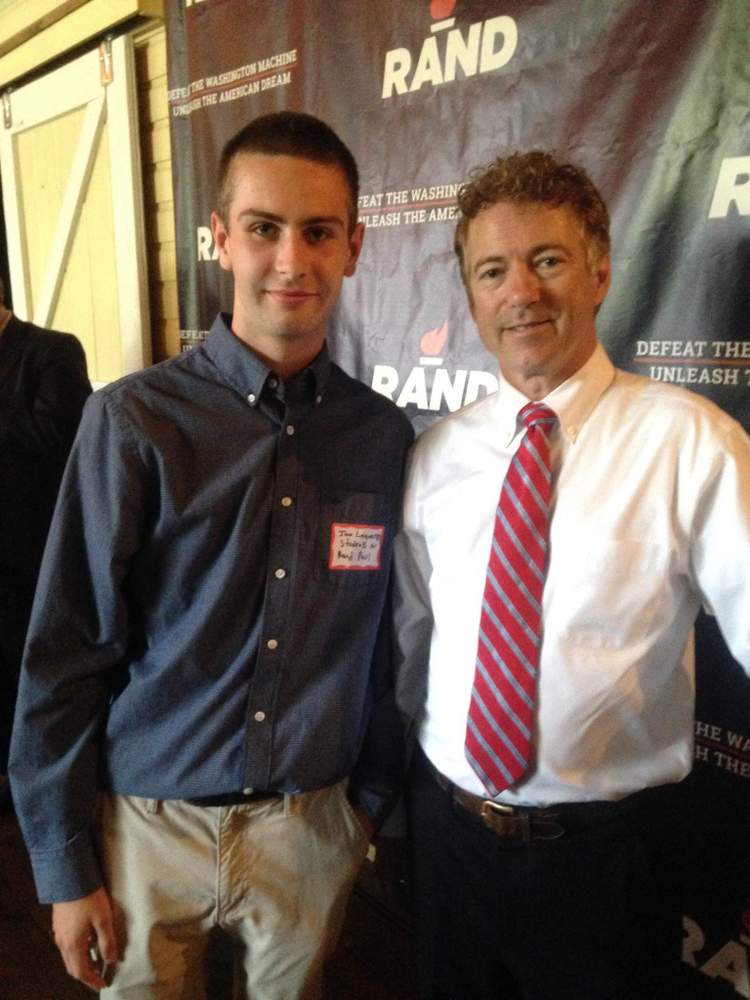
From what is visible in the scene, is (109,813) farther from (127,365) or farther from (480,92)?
(127,365)

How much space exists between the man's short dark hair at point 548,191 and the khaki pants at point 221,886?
3.38ft

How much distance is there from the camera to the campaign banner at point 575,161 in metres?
1.41

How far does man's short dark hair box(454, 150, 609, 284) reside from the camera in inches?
45.6

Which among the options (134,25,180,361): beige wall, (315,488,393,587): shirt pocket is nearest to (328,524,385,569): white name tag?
(315,488,393,587): shirt pocket

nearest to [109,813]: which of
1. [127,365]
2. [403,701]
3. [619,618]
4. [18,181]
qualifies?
[403,701]

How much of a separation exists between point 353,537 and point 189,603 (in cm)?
28

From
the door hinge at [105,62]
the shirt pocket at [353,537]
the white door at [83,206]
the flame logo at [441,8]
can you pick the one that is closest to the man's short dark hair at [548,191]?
the shirt pocket at [353,537]

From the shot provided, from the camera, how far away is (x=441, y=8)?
1785 mm

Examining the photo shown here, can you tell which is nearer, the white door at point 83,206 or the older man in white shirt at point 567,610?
the older man in white shirt at point 567,610

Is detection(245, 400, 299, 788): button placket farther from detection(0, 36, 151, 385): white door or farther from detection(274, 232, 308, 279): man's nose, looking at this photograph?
detection(0, 36, 151, 385): white door

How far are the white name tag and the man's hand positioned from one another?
2.12ft

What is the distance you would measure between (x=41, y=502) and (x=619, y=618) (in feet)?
6.28

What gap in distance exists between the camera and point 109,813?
1216mm

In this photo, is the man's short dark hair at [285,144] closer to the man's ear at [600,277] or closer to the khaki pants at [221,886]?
the man's ear at [600,277]
